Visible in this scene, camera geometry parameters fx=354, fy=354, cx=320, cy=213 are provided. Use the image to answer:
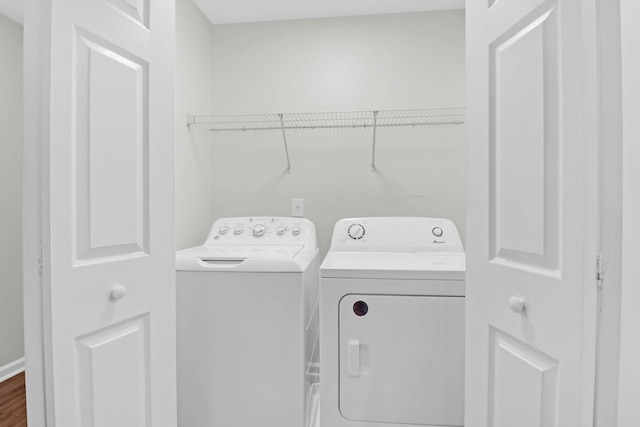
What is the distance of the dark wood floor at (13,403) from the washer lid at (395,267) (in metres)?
1.57

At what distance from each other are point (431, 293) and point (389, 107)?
1415 mm

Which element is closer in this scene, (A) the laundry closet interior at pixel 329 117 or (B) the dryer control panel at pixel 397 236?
(B) the dryer control panel at pixel 397 236

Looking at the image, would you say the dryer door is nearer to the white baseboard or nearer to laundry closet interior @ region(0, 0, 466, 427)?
laundry closet interior @ region(0, 0, 466, 427)

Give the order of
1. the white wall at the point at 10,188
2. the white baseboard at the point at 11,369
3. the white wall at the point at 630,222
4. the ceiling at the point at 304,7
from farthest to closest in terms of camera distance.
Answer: the ceiling at the point at 304,7 → the white baseboard at the point at 11,369 → the white wall at the point at 10,188 → the white wall at the point at 630,222

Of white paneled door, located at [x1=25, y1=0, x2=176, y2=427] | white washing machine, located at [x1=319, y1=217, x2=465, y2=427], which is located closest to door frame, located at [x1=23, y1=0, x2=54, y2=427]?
white paneled door, located at [x1=25, y1=0, x2=176, y2=427]

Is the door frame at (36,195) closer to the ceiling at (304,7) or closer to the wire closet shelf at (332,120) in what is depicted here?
the wire closet shelf at (332,120)

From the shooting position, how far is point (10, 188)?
5.41ft

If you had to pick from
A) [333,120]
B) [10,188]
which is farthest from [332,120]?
[10,188]

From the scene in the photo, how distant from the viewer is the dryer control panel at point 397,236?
6.49 feet

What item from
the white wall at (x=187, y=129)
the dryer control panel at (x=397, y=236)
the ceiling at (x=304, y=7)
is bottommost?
the dryer control panel at (x=397, y=236)

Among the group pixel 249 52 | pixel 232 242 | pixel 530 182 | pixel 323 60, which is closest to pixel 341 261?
pixel 232 242

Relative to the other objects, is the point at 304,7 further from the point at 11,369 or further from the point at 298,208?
the point at 11,369

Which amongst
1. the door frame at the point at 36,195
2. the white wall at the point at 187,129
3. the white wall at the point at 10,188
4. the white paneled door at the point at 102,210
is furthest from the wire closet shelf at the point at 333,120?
the door frame at the point at 36,195

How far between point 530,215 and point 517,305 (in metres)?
0.21
